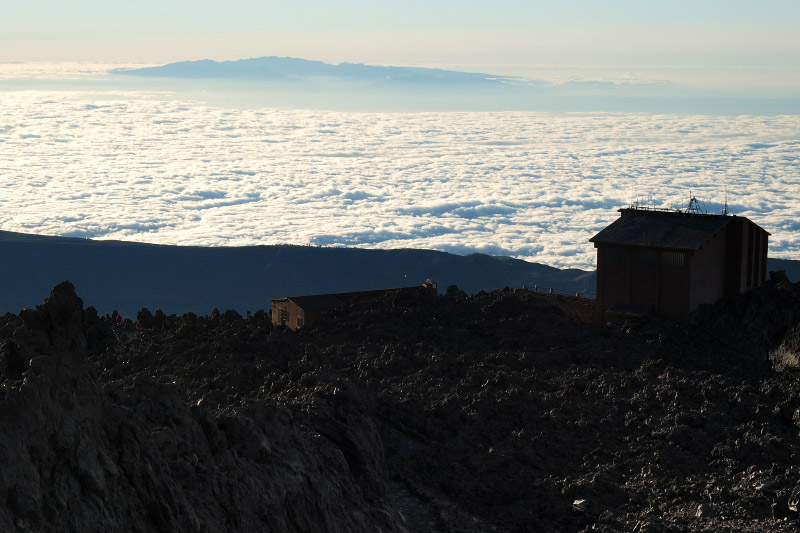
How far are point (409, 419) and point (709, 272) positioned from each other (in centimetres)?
1206

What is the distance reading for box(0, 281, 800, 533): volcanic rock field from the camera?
→ 1094cm

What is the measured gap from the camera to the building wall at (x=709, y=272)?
27.7 metres

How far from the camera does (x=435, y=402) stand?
2106cm

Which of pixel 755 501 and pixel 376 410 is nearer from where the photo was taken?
pixel 755 501

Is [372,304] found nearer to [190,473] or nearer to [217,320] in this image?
[217,320]

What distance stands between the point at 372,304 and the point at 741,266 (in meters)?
10.5

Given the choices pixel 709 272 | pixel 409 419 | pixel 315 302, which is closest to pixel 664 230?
pixel 709 272

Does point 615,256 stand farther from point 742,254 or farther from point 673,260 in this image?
point 742,254

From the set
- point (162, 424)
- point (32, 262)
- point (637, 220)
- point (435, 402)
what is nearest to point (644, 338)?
point (637, 220)

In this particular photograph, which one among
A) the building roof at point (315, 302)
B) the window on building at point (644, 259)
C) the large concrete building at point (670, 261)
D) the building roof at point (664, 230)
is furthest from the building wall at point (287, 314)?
the window on building at point (644, 259)

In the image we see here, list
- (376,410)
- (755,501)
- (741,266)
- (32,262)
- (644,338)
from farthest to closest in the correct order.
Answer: (32,262) → (741,266) → (644,338) → (376,410) → (755,501)

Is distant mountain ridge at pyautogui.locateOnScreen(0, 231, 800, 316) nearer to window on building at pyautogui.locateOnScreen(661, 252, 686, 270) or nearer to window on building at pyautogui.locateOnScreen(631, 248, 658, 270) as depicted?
window on building at pyautogui.locateOnScreen(631, 248, 658, 270)

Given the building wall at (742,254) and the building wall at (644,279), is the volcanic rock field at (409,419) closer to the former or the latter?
the building wall at (644,279)

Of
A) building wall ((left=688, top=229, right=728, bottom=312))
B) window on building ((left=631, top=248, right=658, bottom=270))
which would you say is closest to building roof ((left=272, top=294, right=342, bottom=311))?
window on building ((left=631, top=248, right=658, bottom=270))
